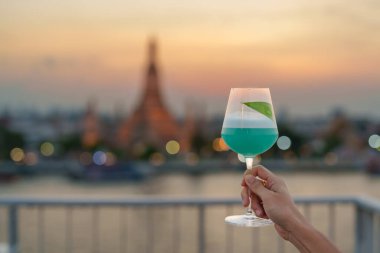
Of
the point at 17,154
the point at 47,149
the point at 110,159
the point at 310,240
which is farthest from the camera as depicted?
the point at 47,149

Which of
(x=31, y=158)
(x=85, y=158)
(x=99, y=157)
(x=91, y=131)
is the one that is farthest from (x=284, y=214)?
(x=91, y=131)

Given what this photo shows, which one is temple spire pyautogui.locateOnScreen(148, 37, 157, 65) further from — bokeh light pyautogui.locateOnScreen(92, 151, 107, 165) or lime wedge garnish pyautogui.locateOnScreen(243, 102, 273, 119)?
lime wedge garnish pyautogui.locateOnScreen(243, 102, 273, 119)

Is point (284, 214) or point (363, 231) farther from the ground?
point (284, 214)

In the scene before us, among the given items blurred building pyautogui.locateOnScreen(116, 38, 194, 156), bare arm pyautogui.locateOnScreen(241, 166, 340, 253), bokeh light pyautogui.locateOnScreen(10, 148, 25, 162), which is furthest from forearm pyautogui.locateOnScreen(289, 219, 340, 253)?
blurred building pyautogui.locateOnScreen(116, 38, 194, 156)

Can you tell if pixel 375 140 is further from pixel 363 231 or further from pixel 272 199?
pixel 272 199

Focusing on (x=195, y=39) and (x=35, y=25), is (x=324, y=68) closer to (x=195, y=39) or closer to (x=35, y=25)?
(x=195, y=39)

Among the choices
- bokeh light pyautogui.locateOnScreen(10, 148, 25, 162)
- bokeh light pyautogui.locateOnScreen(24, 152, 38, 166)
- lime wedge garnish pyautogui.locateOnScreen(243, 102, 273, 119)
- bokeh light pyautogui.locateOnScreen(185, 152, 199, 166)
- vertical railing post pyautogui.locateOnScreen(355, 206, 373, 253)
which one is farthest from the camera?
bokeh light pyautogui.locateOnScreen(10, 148, 25, 162)

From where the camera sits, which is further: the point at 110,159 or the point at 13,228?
the point at 110,159
